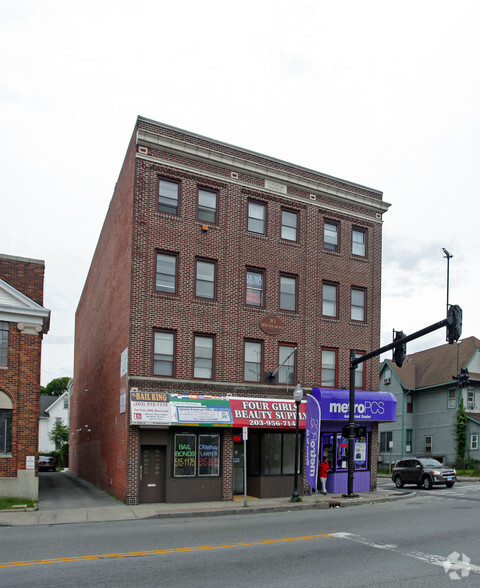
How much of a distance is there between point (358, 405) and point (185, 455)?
26.5ft

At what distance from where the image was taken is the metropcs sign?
25266 mm

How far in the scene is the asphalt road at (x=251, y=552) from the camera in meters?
9.51

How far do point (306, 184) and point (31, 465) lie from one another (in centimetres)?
1579

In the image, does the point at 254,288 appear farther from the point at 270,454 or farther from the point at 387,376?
the point at 387,376

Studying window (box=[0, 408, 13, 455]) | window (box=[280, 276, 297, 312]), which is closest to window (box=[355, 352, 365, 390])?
window (box=[280, 276, 297, 312])

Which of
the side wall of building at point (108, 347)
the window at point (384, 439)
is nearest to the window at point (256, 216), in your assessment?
the side wall of building at point (108, 347)

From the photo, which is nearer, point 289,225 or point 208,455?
point 208,455

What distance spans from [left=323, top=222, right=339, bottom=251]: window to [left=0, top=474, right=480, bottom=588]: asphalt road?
516 inches

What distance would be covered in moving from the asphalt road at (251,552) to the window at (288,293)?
10.2 meters

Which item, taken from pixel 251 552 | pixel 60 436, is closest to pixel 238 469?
pixel 251 552

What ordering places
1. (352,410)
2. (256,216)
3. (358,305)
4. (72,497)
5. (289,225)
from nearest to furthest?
(352,410) → (72,497) → (256,216) → (289,225) → (358,305)

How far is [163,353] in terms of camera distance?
22.8 meters

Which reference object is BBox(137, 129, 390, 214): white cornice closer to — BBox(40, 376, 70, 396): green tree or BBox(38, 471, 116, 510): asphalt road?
BBox(38, 471, 116, 510): asphalt road

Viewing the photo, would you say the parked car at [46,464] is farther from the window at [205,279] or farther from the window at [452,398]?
the window at [452,398]
